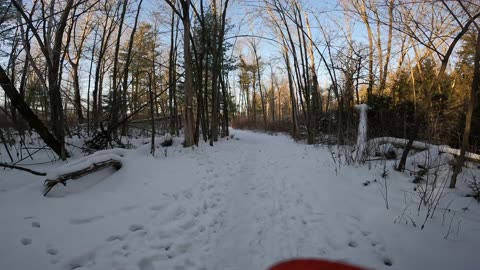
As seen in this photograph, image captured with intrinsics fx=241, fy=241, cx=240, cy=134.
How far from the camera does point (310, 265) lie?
210cm

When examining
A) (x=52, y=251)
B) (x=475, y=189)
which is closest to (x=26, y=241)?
(x=52, y=251)

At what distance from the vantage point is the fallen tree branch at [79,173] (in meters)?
3.33

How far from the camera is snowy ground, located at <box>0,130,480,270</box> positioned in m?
2.26

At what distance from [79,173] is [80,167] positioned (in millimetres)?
100

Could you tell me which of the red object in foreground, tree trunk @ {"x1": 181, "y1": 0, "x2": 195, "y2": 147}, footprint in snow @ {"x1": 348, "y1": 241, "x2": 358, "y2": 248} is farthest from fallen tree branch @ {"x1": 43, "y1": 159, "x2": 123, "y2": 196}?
footprint in snow @ {"x1": 348, "y1": 241, "x2": 358, "y2": 248}

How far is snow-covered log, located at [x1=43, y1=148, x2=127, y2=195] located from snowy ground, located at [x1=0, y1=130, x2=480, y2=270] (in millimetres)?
135

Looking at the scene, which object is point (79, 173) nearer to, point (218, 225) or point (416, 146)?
point (218, 225)

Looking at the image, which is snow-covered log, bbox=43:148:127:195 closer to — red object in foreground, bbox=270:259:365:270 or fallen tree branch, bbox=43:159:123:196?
fallen tree branch, bbox=43:159:123:196

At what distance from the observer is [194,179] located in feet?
16.0

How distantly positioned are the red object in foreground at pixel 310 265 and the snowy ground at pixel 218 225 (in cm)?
15

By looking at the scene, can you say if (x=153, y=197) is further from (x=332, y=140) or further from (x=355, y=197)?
(x=332, y=140)

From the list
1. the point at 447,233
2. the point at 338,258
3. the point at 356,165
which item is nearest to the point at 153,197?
the point at 338,258

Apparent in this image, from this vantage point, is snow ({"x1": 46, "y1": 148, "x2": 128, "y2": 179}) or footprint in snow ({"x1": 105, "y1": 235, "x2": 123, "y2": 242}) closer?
footprint in snow ({"x1": 105, "y1": 235, "x2": 123, "y2": 242})

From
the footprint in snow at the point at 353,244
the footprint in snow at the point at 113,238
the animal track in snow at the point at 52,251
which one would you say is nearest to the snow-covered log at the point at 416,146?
the footprint in snow at the point at 353,244
